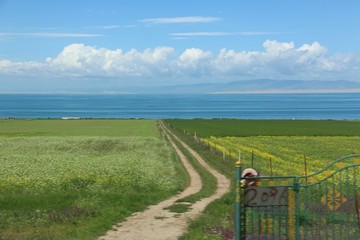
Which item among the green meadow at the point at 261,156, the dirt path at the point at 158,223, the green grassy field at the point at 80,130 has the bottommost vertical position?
the dirt path at the point at 158,223

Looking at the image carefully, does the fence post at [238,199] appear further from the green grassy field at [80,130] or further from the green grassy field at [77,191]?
the green grassy field at [80,130]

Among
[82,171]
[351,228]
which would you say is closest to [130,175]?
[82,171]

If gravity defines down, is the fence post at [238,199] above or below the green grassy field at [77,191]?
above

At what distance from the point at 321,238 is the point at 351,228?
1.53 meters

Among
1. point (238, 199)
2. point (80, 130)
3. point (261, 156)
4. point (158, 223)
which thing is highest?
point (238, 199)

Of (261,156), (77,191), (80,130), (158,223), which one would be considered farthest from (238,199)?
(80,130)

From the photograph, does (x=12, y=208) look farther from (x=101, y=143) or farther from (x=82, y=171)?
(x=101, y=143)

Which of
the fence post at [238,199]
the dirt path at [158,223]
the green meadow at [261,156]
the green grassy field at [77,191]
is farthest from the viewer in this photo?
the green meadow at [261,156]

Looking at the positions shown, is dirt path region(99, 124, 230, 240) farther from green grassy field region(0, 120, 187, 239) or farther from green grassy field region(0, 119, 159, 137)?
green grassy field region(0, 119, 159, 137)

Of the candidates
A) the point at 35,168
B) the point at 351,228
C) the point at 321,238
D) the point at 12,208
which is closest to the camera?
the point at 321,238

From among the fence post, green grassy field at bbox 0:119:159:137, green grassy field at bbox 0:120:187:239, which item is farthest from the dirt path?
green grassy field at bbox 0:119:159:137

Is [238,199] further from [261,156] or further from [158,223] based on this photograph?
[261,156]

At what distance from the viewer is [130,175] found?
28.5m

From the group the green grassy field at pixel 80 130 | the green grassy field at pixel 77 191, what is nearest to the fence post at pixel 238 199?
the green grassy field at pixel 77 191
